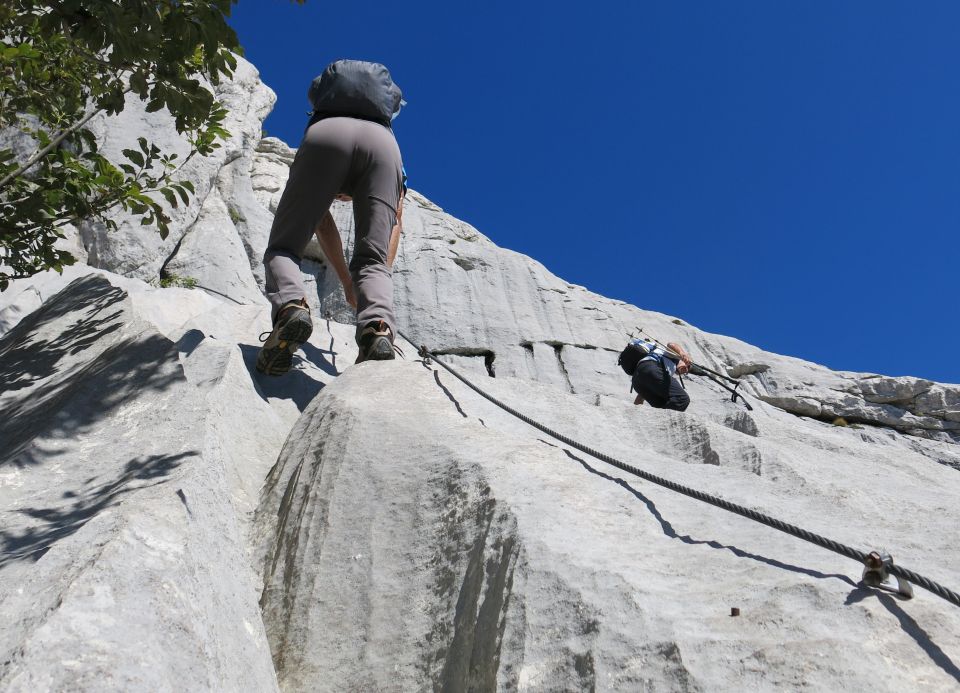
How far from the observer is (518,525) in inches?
109

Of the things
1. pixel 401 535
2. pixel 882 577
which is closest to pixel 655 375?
pixel 401 535

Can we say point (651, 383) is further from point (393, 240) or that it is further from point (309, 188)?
point (309, 188)

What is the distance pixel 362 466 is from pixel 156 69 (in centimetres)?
266

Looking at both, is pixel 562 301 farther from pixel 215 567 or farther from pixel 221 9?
pixel 215 567

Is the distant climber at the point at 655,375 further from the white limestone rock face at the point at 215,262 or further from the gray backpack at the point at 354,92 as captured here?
the white limestone rock face at the point at 215,262

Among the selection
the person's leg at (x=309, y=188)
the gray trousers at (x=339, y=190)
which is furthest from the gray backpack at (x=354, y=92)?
the person's leg at (x=309, y=188)

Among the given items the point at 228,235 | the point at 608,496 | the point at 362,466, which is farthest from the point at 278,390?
the point at 228,235

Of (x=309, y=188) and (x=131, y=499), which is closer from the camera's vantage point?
(x=131, y=499)

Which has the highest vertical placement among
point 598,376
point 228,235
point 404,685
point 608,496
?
point 228,235

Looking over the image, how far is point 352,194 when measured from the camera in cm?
578

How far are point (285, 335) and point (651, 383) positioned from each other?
12.9ft

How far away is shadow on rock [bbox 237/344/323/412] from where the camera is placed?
16.5ft

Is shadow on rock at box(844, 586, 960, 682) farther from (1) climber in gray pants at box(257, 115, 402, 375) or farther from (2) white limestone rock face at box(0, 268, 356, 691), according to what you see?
(1) climber in gray pants at box(257, 115, 402, 375)

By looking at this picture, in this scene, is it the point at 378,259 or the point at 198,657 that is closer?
the point at 198,657
